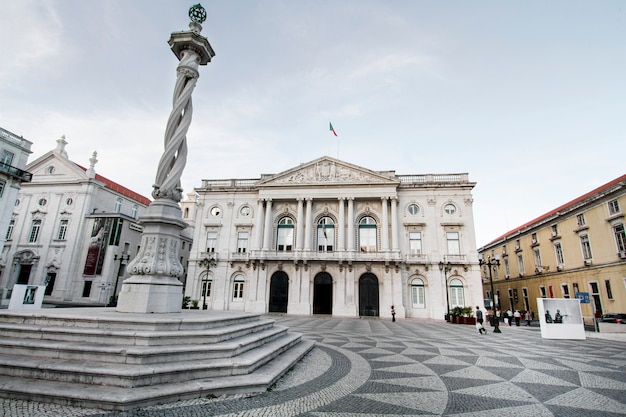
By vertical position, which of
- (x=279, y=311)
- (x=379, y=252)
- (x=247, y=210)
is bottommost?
(x=279, y=311)

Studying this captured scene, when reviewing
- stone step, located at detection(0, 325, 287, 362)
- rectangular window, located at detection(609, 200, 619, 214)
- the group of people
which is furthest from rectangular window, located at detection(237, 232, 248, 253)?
rectangular window, located at detection(609, 200, 619, 214)

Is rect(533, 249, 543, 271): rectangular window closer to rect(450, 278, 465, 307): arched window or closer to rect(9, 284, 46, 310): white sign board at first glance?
rect(450, 278, 465, 307): arched window

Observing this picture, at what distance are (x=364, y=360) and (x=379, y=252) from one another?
70.9 feet

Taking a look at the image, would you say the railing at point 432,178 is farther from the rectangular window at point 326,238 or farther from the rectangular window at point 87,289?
the rectangular window at point 87,289

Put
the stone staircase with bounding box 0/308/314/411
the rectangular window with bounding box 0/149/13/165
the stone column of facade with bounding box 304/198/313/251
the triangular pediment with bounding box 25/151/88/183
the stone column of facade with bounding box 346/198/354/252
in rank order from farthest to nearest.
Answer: the triangular pediment with bounding box 25/151/88/183 → the stone column of facade with bounding box 304/198/313/251 → the stone column of facade with bounding box 346/198/354/252 → the rectangular window with bounding box 0/149/13/165 → the stone staircase with bounding box 0/308/314/411

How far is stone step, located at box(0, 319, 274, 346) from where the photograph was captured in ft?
18.0

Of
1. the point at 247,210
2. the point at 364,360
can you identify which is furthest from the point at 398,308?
the point at 364,360

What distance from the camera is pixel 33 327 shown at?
5.89m

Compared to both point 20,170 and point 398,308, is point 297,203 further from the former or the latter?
point 20,170

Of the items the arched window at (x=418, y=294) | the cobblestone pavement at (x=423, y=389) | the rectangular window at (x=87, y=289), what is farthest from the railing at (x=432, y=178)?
the rectangular window at (x=87, y=289)

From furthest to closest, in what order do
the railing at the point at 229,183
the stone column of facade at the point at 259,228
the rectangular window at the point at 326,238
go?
the railing at the point at 229,183 → the rectangular window at the point at 326,238 → the stone column of facade at the point at 259,228

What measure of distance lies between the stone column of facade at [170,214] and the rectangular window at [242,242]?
23977 millimetres

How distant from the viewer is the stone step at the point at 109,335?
5.50 meters

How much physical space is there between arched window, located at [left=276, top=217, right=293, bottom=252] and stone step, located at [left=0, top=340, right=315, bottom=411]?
26.6 m
